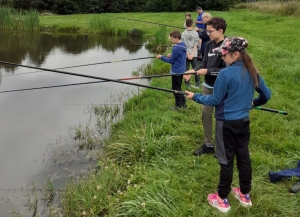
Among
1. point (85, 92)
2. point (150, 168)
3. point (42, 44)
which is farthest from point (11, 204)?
point (42, 44)

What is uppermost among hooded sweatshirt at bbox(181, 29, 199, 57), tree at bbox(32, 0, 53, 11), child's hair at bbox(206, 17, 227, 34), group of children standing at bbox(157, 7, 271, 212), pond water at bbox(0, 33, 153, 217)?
tree at bbox(32, 0, 53, 11)

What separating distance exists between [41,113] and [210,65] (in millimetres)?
4242

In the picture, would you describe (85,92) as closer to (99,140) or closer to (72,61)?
(99,140)

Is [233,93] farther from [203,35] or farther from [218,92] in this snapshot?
[203,35]

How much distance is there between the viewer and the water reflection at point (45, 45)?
12836 millimetres

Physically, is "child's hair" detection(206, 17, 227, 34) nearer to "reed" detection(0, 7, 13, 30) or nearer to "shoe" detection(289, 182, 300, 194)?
"shoe" detection(289, 182, 300, 194)

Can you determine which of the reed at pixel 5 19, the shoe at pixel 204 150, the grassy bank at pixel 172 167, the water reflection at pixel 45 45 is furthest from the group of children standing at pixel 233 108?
the reed at pixel 5 19

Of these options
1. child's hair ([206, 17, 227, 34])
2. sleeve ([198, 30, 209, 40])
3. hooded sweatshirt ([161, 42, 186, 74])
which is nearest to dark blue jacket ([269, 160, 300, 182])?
A: child's hair ([206, 17, 227, 34])

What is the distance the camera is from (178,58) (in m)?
5.79

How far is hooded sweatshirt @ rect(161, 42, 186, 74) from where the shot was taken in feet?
18.7

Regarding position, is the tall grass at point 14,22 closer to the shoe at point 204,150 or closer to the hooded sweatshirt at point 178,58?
the hooded sweatshirt at point 178,58

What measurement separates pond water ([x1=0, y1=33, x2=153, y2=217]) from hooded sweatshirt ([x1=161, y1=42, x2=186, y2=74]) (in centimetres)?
207

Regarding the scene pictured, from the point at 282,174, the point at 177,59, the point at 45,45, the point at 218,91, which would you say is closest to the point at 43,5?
the point at 45,45

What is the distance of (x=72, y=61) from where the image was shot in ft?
40.1
